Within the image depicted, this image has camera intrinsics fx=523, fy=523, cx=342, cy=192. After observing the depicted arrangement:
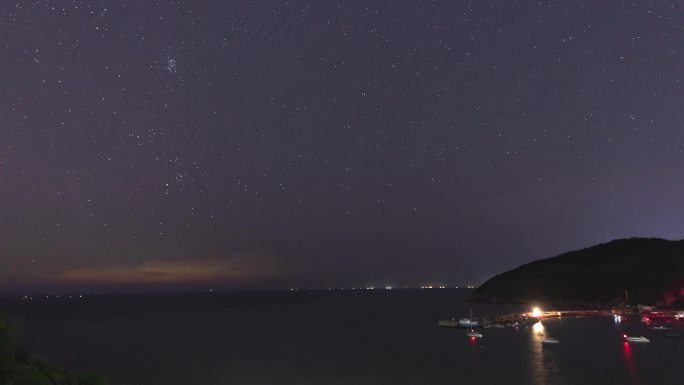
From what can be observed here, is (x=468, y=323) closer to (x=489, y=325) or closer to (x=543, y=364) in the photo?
(x=489, y=325)

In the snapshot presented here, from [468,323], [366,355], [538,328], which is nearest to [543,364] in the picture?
[366,355]

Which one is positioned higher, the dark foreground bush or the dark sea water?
the dark foreground bush

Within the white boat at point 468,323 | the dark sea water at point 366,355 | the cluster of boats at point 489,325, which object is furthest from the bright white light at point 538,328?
the white boat at point 468,323

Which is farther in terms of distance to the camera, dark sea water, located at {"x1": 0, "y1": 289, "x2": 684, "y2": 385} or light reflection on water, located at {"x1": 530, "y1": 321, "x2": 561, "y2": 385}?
dark sea water, located at {"x1": 0, "y1": 289, "x2": 684, "y2": 385}

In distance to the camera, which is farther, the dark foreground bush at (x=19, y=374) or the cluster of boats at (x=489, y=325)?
the cluster of boats at (x=489, y=325)

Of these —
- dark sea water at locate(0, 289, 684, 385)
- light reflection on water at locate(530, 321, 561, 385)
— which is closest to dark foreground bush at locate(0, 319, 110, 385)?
dark sea water at locate(0, 289, 684, 385)

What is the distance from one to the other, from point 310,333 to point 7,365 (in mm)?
108532

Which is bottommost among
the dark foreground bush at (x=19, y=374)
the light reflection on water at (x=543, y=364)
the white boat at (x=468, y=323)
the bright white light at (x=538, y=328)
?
the light reflection on water at (x=543, y=364)

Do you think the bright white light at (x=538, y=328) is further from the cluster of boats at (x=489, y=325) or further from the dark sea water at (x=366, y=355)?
the cluster of boats at (x=489, y=325)

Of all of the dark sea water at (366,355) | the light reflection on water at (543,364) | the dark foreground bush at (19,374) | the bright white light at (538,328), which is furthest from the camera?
the bright white light at (538,328)

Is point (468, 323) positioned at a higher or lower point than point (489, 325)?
higher

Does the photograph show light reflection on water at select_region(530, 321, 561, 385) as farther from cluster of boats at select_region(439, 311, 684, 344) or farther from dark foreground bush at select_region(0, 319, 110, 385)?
dark foreground bush at select_region(0, 319, 110, 385)

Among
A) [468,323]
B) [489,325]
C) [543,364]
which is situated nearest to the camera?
[543,364]

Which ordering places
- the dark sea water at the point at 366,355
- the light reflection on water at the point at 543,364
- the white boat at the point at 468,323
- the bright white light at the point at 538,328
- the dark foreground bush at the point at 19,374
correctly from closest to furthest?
the dark foreground bush at the point at 19,374 < the light reflection on water at the point at 543,364 < the dark sea water at the point at 366,355 < the bright white light at the point at 538,328 < the white boat at the point at 468,323
